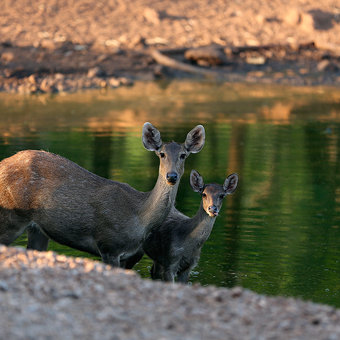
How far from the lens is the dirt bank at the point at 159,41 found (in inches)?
1398

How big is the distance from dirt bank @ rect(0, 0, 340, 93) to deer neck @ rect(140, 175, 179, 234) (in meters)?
22.2

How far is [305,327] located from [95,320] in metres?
1.68

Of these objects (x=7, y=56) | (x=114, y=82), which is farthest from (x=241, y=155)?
(x=7, y=56)

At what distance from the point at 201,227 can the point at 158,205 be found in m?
0.68

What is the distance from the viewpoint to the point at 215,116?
28.3 meters

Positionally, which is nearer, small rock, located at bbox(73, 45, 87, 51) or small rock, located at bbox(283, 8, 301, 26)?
small rock, located at bbox(73, 45, 87, 51)

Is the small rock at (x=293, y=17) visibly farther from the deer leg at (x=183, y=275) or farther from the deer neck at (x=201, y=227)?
the deer leg at (x=183, y=275)

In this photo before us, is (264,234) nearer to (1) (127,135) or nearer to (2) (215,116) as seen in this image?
(1) (127,135)

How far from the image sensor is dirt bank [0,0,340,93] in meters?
35.5

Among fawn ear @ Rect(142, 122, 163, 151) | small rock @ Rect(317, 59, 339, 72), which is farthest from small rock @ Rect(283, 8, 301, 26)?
fawn ear @ Rect(142, 122, 163, 151)

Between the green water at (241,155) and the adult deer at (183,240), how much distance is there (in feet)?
2.50

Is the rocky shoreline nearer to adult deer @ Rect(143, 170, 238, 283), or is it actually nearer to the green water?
the green water

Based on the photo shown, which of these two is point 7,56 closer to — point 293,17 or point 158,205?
point 293,17

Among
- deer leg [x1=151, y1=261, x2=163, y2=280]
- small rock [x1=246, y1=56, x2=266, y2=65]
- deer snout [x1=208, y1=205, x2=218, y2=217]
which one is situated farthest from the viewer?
small rock [x1=246, y1=56, x2=266, y2=65]
